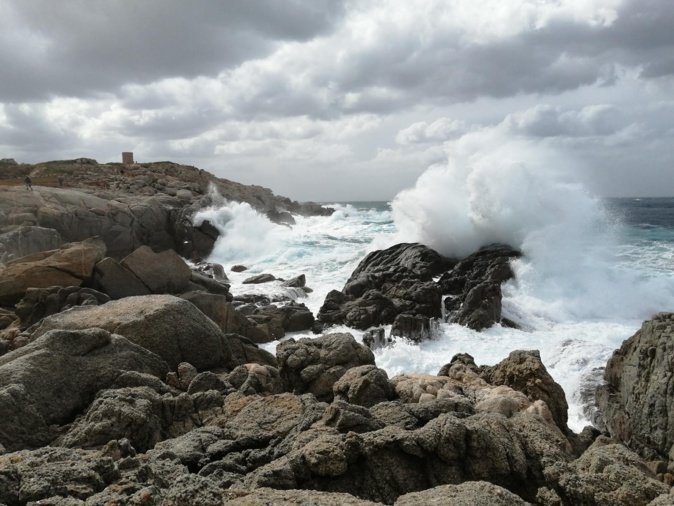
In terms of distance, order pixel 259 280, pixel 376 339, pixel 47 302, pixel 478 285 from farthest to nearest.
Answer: pixel 259 280 → pixel 478 285 → pixel 376 339 → pixel 47 302

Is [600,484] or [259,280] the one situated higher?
[600,484]

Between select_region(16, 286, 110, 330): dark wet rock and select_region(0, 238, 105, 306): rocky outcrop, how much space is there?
1526 millimetres

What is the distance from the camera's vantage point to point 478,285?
1761 centimetres

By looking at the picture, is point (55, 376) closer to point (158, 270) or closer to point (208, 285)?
point (158, 270)

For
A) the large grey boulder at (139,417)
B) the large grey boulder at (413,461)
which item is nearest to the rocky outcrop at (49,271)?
the large grey boulder at (139,417)

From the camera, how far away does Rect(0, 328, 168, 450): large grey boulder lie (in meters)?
5.28

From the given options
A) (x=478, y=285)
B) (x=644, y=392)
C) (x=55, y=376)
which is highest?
(x=55, y=376)

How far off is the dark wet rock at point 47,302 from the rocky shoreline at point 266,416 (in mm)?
33

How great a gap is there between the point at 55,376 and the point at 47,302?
21.3 ft

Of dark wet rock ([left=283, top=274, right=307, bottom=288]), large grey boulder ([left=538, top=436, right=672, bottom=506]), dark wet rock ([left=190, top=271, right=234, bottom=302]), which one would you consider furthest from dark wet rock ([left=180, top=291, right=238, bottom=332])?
large grey boulder ([left=538, top=436, right=672, bottom=506])

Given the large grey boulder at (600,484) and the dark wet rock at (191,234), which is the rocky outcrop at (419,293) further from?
the dark wet rock at (191,234)

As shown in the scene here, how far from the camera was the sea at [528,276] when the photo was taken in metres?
13.5

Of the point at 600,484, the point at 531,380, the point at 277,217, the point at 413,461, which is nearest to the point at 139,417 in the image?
the point at 413,461

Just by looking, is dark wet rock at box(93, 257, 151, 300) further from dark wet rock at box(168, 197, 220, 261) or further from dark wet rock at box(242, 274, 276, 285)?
dark wet rock at box(168, 197, 220, 261)
